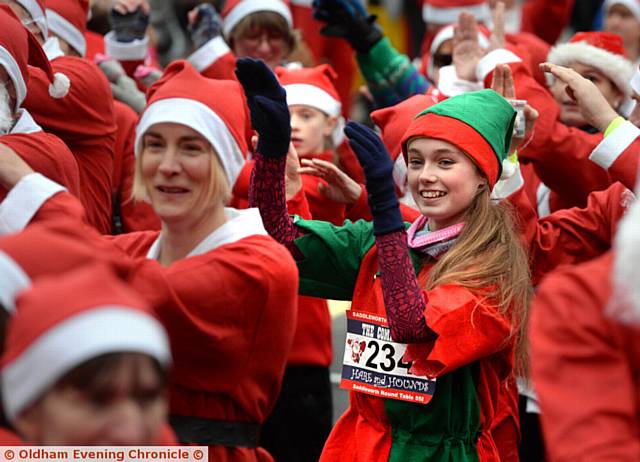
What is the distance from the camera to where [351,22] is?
6.41 meters

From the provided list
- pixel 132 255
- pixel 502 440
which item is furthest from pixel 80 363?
pixel 502 440

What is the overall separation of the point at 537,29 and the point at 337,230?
5.40 meters

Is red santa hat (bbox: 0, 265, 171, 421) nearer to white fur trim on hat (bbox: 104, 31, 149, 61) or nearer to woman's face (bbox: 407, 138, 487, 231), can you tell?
woman's face (bbox: 407, 138, 487, 231)

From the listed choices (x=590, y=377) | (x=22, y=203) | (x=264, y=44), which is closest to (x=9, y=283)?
(x=22, y=203)

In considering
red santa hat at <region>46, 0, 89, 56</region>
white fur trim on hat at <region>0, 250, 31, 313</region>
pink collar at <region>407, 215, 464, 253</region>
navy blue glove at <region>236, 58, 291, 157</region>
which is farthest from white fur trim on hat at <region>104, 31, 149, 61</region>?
white fur trim on hat at <region>0, 250, 31, 313</region>

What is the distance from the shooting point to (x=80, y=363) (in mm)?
2324

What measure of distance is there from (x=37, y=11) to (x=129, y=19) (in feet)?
5.60

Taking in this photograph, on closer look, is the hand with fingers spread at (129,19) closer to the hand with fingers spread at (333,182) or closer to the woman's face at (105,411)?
the hand with fingers spread at (333,182)

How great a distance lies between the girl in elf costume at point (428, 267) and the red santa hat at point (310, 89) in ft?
5.86

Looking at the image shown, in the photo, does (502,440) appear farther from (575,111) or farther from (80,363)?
(80,363)

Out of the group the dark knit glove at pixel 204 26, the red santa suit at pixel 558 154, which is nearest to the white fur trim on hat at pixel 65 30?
the dark knit glove at pixel 204 26

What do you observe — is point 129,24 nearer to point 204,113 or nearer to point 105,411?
point 204,113

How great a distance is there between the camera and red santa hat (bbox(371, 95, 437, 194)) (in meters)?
5.27

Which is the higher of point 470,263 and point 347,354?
point 470,263
